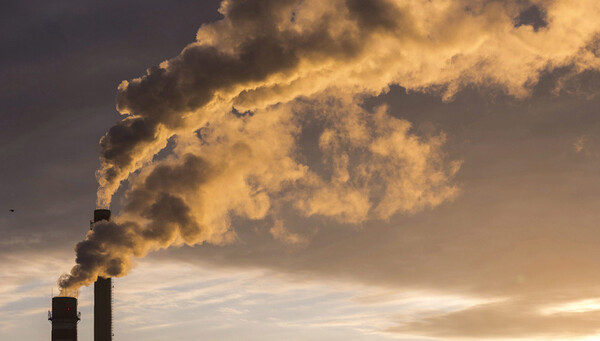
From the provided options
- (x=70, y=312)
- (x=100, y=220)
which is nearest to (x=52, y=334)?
(x=70, y=312)

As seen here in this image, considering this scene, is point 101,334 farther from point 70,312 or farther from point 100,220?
point 100,220

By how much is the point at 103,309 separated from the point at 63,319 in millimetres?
4202

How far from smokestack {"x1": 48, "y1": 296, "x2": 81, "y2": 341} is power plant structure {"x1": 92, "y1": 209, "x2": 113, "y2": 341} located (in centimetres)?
252

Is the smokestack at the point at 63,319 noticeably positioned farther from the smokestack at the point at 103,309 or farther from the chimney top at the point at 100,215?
the chimney top at the point at 100,215

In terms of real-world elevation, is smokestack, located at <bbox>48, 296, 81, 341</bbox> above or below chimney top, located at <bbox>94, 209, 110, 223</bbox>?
below

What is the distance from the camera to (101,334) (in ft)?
257

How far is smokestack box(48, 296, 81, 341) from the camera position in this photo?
75125mm

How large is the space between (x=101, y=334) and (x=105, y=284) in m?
4.93

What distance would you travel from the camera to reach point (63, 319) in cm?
7562

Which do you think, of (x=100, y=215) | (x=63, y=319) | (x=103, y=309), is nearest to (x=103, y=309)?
(x=103, y=309)

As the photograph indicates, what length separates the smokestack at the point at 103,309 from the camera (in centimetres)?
7794

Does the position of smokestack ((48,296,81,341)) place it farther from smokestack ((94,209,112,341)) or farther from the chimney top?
the chimney top

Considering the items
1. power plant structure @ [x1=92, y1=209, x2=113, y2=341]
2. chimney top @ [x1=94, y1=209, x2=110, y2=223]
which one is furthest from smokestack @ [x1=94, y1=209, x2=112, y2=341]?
chimney top @ [x1=94, y1=209, x2=110, y2=223]

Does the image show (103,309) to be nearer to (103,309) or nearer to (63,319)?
(103,309)
